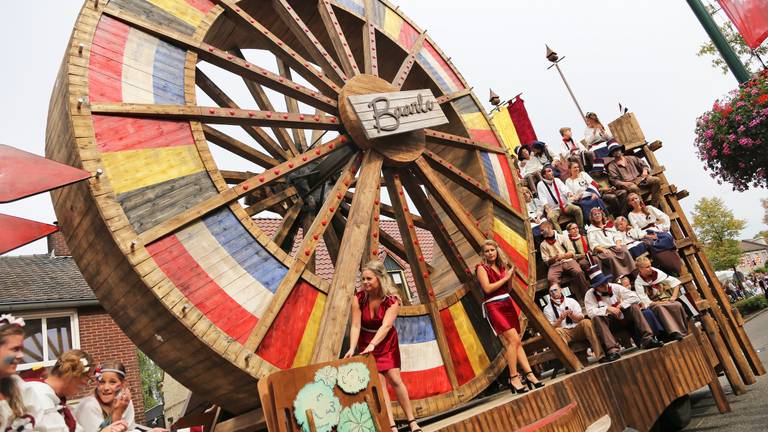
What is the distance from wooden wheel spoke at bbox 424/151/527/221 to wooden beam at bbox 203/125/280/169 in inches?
62.4

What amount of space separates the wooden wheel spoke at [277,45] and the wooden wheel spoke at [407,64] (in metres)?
0.79

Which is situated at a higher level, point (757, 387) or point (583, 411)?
point (583, 411)

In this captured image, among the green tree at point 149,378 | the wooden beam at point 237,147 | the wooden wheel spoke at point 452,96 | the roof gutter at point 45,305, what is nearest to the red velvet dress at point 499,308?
the wooden wheel spoke at point 452,96

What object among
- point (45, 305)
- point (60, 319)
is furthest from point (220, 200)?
point (60, 319)

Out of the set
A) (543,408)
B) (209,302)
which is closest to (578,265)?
(543,408)

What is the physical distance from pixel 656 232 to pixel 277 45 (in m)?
5.19

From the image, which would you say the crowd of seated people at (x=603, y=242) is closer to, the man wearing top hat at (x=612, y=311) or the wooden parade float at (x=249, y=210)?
the man wearing top hat at (x=612, y=311)

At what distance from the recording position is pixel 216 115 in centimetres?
374

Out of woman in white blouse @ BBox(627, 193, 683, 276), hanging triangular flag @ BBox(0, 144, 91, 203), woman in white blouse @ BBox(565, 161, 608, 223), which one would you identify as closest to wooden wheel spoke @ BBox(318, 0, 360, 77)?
hanging triangular flag @ BBox(0, 144, 91, 203)

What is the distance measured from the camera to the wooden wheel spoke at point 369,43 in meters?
5.18

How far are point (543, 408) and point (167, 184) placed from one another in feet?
9.02

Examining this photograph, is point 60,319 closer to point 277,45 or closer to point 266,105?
point 266,105

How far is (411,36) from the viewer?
20.9 feet

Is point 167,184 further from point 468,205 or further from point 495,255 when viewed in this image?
point 468,205
